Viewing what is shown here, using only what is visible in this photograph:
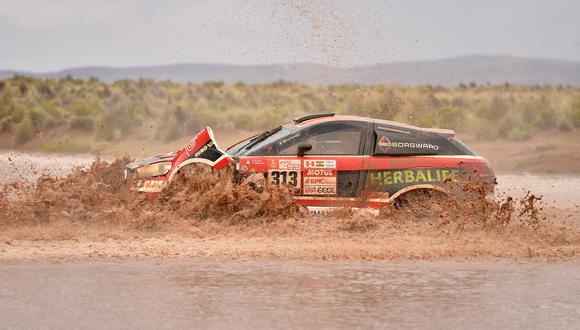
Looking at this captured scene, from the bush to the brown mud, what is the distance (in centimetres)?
1987

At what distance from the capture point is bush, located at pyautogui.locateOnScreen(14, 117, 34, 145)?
3328 centimetres

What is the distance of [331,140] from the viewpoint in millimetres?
13320

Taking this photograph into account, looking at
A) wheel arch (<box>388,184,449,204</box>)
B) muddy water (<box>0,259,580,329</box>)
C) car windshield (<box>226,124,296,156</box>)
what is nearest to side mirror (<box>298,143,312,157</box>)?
car windshield (<box>226,124,296,156</box>)

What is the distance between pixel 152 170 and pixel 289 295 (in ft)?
14.5

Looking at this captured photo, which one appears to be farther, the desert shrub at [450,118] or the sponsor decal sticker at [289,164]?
the desert shrub at [450,118]

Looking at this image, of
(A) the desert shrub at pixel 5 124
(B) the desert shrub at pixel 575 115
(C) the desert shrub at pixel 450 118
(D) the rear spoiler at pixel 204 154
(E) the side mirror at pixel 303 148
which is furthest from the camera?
(A) the desert shrub at pixel 5 124

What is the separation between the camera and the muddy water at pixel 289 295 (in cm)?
865

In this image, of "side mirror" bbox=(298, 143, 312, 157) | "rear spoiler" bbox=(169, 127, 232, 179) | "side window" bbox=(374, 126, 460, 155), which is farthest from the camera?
"side window" bbox=(374, 126, 460, 155)

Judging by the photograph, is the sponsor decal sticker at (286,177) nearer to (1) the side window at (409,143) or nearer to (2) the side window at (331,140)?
(2) the side window at (331,140)

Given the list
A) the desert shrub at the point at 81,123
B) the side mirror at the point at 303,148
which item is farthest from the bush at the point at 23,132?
the side mirror at the point at 303,148

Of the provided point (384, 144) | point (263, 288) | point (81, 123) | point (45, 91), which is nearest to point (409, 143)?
point (384, 144)

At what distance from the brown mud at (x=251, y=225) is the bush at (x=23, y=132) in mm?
19866

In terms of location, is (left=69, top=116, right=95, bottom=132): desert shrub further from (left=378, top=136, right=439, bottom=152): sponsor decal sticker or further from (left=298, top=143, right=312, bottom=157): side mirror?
(left=378, top=136, right=439, bottom=152): sponsor decal sticker

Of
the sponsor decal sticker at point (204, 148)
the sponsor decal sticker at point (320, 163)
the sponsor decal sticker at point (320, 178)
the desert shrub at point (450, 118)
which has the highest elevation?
the sponsor decal sticker at point (204, 148)
